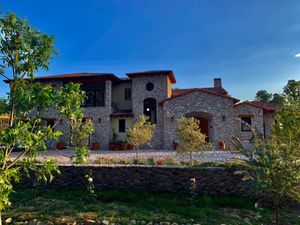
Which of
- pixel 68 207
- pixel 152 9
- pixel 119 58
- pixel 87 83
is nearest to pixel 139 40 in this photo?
pixel 119 58

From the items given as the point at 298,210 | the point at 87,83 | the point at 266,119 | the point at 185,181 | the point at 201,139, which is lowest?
the point at 298,210

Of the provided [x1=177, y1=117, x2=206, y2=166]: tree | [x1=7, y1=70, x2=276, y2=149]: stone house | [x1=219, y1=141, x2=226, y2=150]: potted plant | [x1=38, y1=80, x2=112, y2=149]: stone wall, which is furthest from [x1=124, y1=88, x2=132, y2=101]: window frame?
[x1=177, y1=117, x2=206, y2=166]: tree

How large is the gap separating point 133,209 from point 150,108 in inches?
651

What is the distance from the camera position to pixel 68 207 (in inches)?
273

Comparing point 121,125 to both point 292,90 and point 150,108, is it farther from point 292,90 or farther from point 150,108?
point 292,90

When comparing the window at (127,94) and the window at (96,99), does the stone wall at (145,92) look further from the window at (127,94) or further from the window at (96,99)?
the window at (96,99)

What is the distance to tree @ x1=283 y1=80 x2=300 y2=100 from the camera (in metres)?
7.89

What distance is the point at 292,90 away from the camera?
805 cm

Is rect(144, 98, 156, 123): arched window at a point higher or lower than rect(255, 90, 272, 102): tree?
lower

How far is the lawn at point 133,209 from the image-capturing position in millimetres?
6148

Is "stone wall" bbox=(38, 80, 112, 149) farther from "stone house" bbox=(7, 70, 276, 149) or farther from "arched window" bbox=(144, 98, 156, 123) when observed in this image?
"arched window" bbox=(144, 98, 156, 123)

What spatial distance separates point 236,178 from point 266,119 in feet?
54.0

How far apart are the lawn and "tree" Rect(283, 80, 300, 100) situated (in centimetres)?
377

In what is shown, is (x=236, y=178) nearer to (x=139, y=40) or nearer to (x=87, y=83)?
(x=139, y=40)
